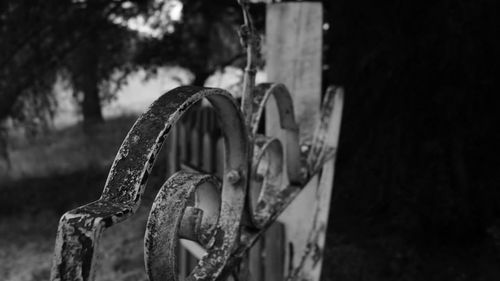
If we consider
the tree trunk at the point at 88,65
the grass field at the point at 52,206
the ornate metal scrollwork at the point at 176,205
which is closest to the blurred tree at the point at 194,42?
the tree trunk at the point at 88,65

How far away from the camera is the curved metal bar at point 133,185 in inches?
18.7

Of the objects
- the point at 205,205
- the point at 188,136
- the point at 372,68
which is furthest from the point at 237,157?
the point at 188,136

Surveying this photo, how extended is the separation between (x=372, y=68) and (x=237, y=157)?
209 cm

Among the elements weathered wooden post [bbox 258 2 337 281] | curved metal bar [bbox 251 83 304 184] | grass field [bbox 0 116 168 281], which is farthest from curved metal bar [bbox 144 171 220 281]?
grass field [bbox 0 116 168 281]

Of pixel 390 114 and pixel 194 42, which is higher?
pixel 194 42

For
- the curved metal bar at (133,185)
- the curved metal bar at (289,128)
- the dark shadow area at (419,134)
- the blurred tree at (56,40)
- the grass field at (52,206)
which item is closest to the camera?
the curved metal bar at (133,185)

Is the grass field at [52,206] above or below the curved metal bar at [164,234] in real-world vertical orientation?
below

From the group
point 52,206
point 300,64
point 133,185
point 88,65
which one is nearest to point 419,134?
point 300,64

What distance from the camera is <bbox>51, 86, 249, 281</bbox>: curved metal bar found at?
475mm

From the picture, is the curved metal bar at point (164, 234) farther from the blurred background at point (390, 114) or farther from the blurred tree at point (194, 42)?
the blurred tree at point (194, 42)

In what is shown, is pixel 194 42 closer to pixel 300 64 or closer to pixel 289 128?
pixel 300 64

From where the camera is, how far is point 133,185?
1.82 feet

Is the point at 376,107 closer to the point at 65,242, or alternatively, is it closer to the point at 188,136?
the point at 188,136

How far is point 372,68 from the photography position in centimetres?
283
